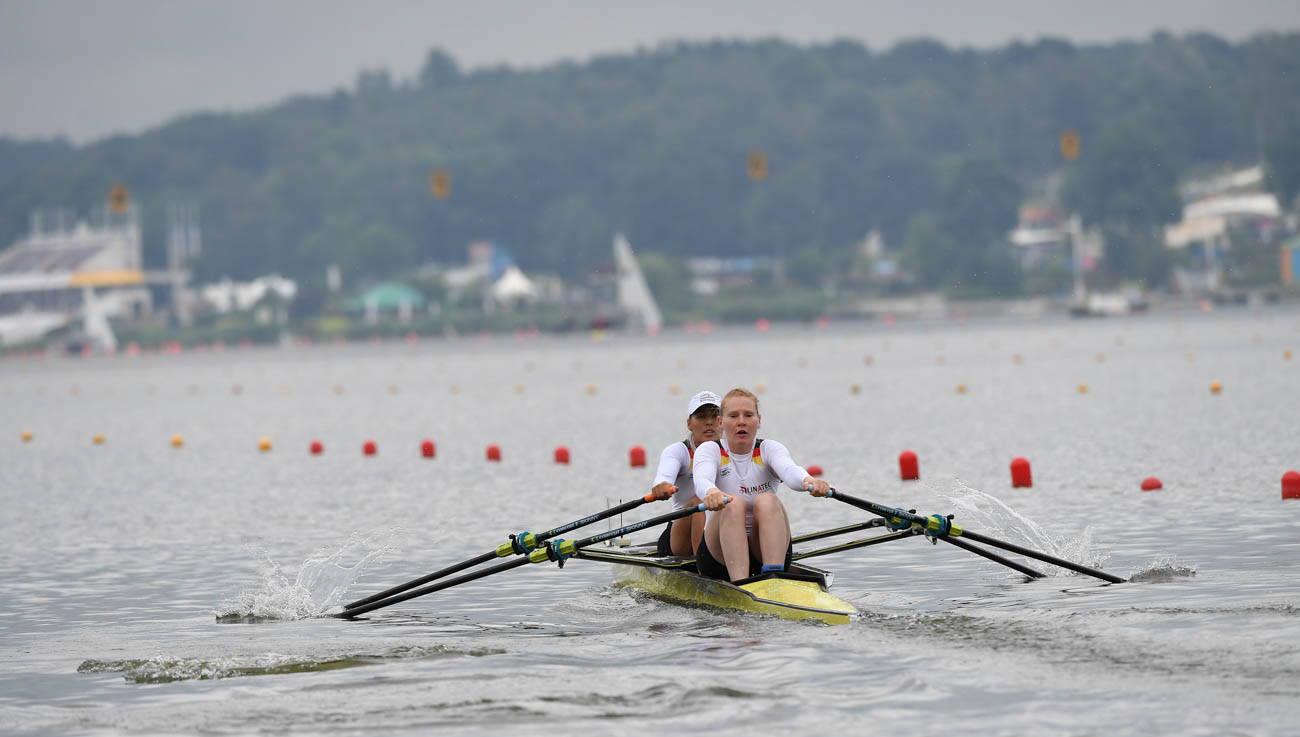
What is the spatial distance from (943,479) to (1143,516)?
5.62 metres

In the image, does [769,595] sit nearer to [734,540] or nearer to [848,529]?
[734,540]

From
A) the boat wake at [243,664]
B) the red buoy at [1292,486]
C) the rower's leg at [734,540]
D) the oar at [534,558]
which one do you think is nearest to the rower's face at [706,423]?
the oar at [534,558]

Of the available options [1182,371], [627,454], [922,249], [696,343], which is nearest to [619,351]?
[696,343]

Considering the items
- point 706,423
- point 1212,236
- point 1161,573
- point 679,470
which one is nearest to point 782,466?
point 706,423

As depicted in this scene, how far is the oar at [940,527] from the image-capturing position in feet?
51.6

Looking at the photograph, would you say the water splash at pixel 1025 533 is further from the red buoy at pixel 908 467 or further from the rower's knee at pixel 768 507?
the red buoy at pixel 908 467

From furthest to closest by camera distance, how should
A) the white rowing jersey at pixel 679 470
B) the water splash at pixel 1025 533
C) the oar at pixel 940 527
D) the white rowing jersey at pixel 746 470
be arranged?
the water splash at pixel 1025 533 → the white rowing jersey at pixel 679 470 → the white rowing jersey at pixel 746 470 → the oar at pixel 940 527

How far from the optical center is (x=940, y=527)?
628 inches

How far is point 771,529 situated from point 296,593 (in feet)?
15.3

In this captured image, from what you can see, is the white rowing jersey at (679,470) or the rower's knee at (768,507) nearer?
the rower's knee at (768,507)

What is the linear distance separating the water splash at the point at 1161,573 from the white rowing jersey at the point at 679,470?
392 centimetres

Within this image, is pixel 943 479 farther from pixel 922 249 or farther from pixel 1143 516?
pixel 922 249

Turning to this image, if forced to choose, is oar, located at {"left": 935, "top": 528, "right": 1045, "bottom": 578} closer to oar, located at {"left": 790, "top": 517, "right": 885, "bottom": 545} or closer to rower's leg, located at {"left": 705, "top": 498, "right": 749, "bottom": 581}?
oar, located at {"left": 790, "top": 517, "right": 885, "bottom": 545}

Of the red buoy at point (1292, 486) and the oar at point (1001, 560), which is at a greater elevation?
the red buoy at point (1292, 486)
